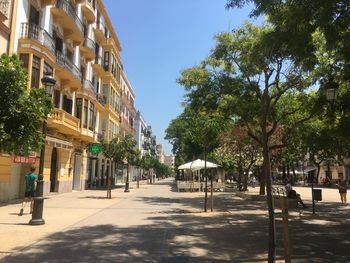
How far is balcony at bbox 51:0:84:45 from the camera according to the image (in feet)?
89.4

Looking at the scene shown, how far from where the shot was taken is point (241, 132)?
2958 centimetres

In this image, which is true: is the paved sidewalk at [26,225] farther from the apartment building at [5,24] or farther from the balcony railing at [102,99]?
the balcony railing at [102,99]

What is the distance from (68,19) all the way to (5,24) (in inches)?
307

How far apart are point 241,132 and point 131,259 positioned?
70.5 ft

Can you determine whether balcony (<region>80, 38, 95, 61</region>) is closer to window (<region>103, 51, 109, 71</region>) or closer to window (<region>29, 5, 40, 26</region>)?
window (<region>29, 5, 40, 26</region>)

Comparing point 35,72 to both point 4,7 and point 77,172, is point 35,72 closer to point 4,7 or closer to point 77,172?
point 4,7

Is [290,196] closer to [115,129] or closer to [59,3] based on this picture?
[59,3]

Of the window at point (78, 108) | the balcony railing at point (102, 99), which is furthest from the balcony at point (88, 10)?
the balcony railing at point (102, 99)

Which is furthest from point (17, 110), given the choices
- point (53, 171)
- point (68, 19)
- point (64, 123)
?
point (53, 171)

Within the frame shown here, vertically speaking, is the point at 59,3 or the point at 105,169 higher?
the point at 59,3

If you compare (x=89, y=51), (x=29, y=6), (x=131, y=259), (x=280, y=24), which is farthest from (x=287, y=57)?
(x=89, y=51)

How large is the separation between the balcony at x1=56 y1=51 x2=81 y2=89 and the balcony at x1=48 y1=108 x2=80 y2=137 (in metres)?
2.54

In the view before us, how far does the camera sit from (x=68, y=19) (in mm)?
28516

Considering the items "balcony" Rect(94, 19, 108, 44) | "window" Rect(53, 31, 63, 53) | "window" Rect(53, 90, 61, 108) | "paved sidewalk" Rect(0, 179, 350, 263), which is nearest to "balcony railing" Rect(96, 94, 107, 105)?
"balcony" Rect(94, 19, 108, 44)
